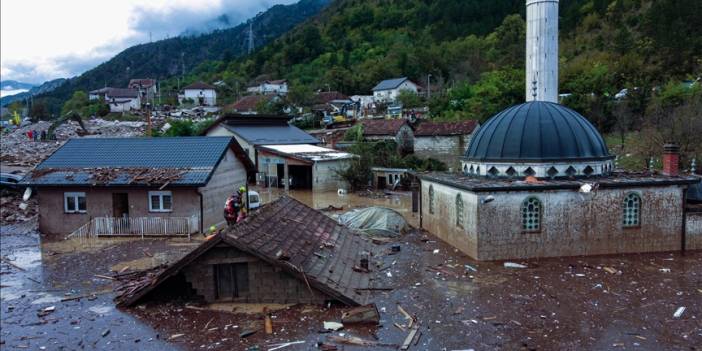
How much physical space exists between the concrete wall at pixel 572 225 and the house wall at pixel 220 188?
10670mm

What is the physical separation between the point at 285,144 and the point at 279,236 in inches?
1185

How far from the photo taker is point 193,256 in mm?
10312

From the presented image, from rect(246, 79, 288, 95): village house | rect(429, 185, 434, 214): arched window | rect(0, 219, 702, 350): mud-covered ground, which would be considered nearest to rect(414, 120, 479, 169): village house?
rect(429, 185, 434, 214): arched window

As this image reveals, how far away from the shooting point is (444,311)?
34.9 feet

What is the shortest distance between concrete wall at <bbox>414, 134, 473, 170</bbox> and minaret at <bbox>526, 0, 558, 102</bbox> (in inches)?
569

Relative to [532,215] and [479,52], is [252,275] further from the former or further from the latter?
[479,52]

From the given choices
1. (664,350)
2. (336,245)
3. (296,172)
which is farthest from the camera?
(296,172)

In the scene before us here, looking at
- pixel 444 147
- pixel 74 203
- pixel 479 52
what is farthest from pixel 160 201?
pixel 479 52

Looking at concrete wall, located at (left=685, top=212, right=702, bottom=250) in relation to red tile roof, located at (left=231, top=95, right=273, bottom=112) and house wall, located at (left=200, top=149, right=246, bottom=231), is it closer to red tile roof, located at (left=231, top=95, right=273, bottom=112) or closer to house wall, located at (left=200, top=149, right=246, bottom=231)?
house wall, located at (left=200, top=149, right=246, bottom=231)

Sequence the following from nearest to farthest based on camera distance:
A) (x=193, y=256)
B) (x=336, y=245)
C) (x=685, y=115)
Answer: (x=193, y=256) < (x=336, y=245) < (x=685, y=115)

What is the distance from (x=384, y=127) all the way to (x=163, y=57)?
125 metres

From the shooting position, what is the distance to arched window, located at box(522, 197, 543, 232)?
14.6 m

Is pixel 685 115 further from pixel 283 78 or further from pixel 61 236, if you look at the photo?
pixel 283 78

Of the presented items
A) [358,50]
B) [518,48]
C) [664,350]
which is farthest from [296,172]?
[358,50]
